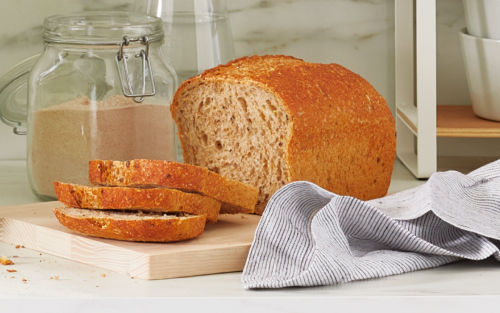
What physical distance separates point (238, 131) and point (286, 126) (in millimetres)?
117

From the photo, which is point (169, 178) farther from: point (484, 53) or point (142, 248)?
point (484, 53)

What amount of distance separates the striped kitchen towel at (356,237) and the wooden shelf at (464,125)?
457 mm

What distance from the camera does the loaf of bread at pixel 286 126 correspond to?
1187 mm

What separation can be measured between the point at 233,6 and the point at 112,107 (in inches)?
26.9

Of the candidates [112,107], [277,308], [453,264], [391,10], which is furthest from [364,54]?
[277,308]

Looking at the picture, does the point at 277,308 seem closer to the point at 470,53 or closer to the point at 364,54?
the point at 470,53

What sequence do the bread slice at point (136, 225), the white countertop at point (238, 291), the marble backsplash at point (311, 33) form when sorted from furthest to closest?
the marble backsplash at point (311, 33)
the bread slice at point (136, 225)
the white countertop at point (238, 291)

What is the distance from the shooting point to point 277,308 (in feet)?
2.67

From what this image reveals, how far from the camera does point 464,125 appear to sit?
1.53 meters

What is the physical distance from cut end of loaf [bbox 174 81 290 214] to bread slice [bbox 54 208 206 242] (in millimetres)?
195

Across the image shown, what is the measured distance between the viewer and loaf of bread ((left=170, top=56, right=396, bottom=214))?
3.89 feet

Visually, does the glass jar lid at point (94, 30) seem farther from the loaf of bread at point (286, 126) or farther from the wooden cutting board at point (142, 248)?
the wooden cutting board at point (142, 248)

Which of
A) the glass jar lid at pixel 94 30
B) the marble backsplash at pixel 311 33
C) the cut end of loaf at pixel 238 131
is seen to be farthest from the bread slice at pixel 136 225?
the marble backsplash at pixel 311 33

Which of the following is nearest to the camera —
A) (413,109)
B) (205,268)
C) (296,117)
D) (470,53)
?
(205,268)
